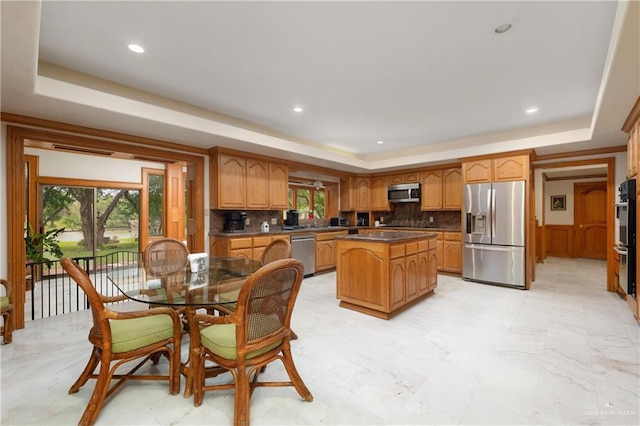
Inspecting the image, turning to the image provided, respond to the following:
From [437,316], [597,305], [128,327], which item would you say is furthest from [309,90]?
[597,305]

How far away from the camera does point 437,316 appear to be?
3.39 m

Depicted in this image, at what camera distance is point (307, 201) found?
23.6ft

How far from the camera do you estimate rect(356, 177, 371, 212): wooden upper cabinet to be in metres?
7.08

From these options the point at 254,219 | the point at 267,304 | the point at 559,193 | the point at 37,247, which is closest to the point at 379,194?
the point at 254,219

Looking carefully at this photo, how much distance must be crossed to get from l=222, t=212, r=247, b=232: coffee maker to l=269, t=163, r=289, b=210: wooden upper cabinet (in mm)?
550

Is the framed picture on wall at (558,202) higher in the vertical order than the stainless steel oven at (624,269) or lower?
higher

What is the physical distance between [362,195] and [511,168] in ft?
10.5

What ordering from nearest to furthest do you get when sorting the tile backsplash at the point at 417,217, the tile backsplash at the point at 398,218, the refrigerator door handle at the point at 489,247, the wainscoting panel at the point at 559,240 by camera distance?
the refrigerator door handle at the point at 489,247 < the tile backsplash at the point at 398,218 < the tile backsplash at the point at 417,217 < the wainscoting panel at the point at 559,240

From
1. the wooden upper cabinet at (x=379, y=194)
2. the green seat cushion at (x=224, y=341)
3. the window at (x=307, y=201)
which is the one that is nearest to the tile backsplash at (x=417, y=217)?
the wooden upper cabinet at (x=379, y=194)

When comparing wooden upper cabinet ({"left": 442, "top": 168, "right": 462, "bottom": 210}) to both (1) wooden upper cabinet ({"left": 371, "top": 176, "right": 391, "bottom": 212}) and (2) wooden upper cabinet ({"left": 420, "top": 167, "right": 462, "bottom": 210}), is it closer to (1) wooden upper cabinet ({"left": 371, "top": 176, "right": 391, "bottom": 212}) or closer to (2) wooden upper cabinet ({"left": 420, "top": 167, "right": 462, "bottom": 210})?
(2) wooden upper cabinet ({"left": 420, "top": 167, "right": 462, "bottom": 210})

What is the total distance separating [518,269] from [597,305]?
0.99 m

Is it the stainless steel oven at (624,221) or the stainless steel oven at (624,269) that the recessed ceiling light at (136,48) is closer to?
the stainless steel oven at (624,221)

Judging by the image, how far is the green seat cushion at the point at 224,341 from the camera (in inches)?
65.0

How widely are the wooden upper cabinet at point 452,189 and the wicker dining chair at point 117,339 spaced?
5.42 m
